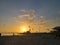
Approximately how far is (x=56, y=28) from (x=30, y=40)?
14.1m

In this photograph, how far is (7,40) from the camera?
2320cm

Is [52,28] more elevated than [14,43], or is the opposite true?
[52,28]

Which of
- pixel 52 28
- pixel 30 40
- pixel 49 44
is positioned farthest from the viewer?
pixel 52 28

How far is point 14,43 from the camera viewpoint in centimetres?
2250

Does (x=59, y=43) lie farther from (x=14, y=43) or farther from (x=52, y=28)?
(x=52, y=28)

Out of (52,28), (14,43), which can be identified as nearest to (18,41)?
(14,43)

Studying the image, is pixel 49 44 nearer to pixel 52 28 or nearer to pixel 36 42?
pixel 36 42

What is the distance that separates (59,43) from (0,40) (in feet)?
26.5

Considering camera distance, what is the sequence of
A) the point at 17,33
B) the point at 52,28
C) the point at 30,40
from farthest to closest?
the point at 52,28
the point at 17,33
the point at 30,40

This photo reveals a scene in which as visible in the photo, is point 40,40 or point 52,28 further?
point 52,28

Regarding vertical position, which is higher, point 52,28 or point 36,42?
point 52,28

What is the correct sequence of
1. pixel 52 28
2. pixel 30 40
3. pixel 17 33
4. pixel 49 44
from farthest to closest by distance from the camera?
pixel 52 28
pixel 17 33
pixel 30 40
pixel 49 44

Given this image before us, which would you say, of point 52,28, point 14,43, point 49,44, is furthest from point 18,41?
point 52,28

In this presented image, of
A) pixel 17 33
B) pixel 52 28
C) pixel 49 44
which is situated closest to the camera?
pixel 49 44
